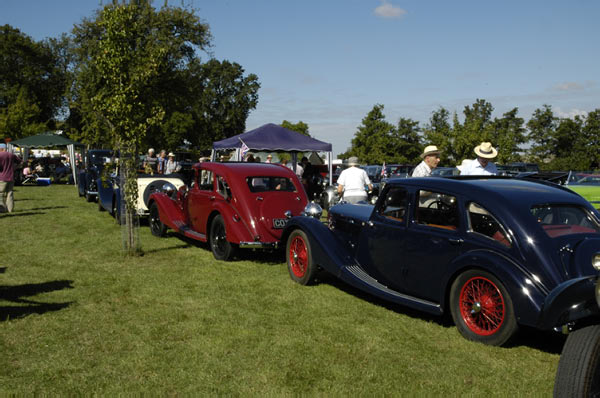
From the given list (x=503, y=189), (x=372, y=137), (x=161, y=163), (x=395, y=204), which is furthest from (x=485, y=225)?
(x=372, y=137)

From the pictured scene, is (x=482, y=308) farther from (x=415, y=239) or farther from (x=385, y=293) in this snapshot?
(x=385, y=293)

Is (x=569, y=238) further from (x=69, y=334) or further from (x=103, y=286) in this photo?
(x=103, y=286)

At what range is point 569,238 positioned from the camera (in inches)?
177

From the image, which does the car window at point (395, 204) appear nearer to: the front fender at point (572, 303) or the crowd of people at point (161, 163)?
the front fender at point (572, 303)

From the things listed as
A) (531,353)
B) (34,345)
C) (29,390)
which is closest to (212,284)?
(34,345)

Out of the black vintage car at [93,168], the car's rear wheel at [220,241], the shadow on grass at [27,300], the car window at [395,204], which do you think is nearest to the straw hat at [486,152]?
the car window at [395,204]

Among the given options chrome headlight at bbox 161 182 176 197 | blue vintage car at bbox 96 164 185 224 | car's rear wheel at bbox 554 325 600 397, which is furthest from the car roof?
blue vintage car at bbox 96 164 185 224

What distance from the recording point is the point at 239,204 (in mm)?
8391

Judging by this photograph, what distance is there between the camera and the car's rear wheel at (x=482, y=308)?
174 inches

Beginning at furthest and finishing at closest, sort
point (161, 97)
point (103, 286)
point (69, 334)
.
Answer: point (161, 97)
point (103, 286)
point (69, 334)

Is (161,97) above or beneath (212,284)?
above

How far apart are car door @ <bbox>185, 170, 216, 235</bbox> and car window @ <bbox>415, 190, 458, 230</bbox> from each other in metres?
4.31

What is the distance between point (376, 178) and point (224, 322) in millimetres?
27114

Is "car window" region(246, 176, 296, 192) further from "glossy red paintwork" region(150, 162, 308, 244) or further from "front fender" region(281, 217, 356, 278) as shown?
"front fender" region(281, 217, 356, 278)
